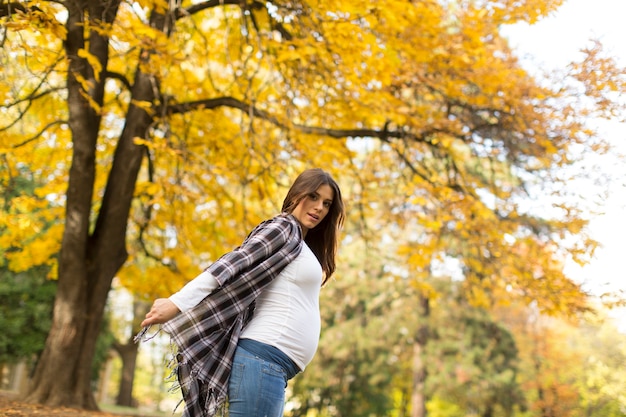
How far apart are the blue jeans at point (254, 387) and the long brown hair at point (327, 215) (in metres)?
0.64

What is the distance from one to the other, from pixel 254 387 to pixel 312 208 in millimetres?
762

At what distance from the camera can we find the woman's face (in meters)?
2.62

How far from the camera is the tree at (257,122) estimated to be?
6250mm

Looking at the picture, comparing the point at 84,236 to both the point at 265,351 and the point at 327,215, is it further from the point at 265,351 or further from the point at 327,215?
the point at 265,351

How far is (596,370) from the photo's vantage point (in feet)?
65.2

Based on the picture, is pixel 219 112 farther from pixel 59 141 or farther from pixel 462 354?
pixel 462 354

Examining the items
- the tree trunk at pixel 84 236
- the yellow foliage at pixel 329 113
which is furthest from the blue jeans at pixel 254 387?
the tree trunk at pixel 84 236

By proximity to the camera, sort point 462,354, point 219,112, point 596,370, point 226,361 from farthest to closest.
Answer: point 596,370 → point 462,354 → point 219,112 → point 226,361

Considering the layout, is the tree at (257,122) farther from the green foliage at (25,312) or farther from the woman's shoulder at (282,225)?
the woman's shoulder at (282,225)

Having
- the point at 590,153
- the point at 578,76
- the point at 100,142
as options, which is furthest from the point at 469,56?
the point at 100,142

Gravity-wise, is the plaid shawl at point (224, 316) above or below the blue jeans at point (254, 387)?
above

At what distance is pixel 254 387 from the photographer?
2244mm

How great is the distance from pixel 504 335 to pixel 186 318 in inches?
676

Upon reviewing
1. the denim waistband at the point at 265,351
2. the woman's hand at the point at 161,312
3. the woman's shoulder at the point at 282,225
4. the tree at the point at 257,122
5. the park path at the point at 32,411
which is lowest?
the park path at the point at 32,411
